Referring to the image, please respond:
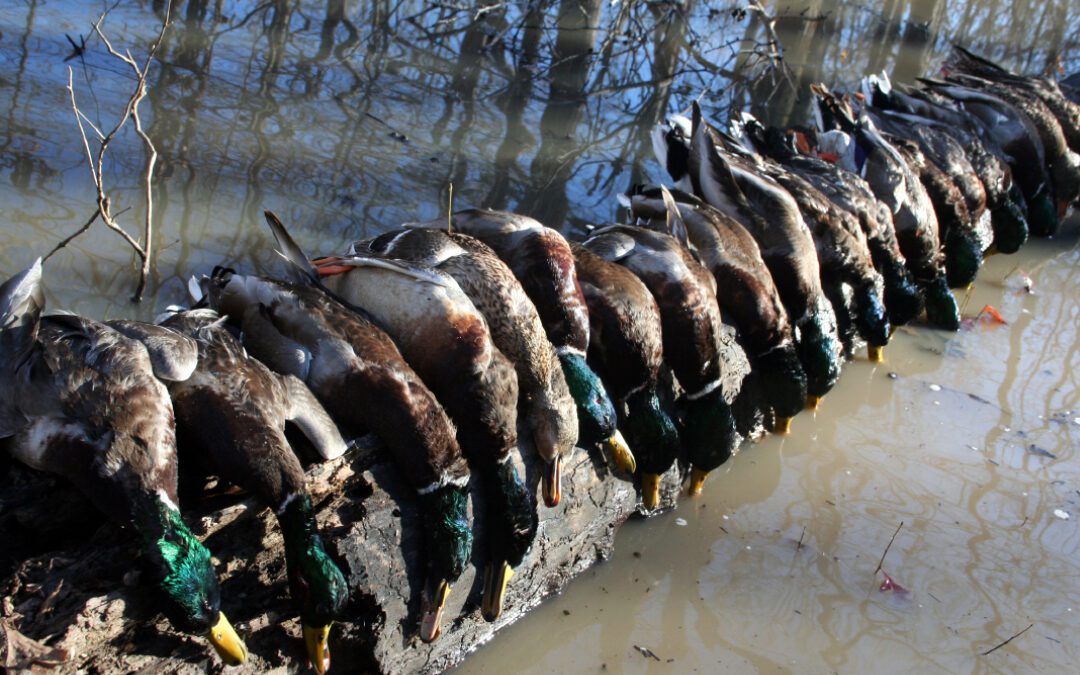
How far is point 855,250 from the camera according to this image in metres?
4.76

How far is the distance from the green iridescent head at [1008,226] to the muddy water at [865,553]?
1.61m

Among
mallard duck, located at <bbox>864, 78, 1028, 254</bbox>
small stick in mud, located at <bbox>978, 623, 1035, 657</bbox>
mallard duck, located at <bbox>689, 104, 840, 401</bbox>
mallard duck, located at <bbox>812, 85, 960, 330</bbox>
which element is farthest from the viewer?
mallard duck, located at <bbox>864, 78, 1028, 254</bbox>

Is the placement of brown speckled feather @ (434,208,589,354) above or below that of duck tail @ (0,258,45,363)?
above

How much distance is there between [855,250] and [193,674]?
3601 millimetres

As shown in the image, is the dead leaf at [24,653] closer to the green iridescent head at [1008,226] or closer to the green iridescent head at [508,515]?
the green iridescent head at [508,515]

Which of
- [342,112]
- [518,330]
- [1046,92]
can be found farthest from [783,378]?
[1046,92]

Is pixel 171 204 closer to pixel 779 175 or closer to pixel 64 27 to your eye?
pixel 64 27

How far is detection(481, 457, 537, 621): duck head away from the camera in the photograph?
290 centimetres

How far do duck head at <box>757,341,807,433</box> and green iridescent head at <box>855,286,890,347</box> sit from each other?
869mm

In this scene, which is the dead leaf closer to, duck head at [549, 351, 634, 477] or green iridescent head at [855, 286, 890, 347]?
duck head at [549, 351, 634, 477]

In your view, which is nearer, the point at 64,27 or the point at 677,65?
the point at 64,27

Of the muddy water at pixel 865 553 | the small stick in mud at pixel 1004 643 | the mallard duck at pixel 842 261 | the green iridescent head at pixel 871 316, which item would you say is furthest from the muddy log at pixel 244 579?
the green iridescent head at pixel 871 316

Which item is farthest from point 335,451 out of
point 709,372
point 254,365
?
point 709,372

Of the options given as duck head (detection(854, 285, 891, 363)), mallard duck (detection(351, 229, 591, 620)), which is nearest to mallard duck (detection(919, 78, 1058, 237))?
duck head (detection(854, 285, 891, 363))
